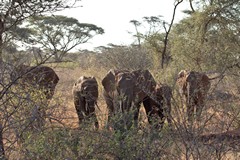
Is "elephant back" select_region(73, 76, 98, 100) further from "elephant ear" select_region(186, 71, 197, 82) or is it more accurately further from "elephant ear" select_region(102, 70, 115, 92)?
"elephant ear" select_region(186, 71, 197, 82)

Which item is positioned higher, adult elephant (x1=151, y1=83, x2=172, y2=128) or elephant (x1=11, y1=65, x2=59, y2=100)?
elephant (x1=11, y1=65, x2=59, y2=100)

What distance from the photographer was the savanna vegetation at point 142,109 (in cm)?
350

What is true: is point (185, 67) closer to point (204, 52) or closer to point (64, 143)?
point (204, 52)

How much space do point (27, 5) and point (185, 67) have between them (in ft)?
21.6

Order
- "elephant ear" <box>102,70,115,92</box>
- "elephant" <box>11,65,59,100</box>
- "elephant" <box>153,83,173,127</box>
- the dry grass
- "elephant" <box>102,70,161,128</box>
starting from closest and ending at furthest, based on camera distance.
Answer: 1. "elephant" <box>11,65,59,100</box>
2. "elephant" <box>153,83,173,127</box>
3. the dry grass
4. "elephant" <box>102,70,161,128</box>
5. "elephant ear" <box>102,70,115,92</box>

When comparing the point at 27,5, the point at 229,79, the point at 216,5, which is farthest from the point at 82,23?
the point at 27,5

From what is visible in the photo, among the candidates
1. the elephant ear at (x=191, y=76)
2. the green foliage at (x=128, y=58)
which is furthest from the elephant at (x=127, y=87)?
the green foliage at (x=128, y=58)

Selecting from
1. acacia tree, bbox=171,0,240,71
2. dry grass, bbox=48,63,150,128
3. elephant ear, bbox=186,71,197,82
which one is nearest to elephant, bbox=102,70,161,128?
dry grass, bbox=48,63,150,128

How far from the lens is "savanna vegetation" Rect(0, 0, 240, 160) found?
350cm

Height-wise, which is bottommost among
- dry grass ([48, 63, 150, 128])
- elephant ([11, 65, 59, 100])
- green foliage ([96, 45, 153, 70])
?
dry grass ([48, 63, 150, 128])

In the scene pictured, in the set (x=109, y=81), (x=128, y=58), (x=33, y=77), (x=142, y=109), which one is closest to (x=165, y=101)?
(x=33, y=77)

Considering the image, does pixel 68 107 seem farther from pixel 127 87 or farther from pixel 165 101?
pixel 165 101

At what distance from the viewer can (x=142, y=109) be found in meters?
8.24

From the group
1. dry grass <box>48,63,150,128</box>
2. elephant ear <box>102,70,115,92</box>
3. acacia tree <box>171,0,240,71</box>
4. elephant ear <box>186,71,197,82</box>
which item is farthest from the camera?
acacia tree <box>171,0,240,71</box>
